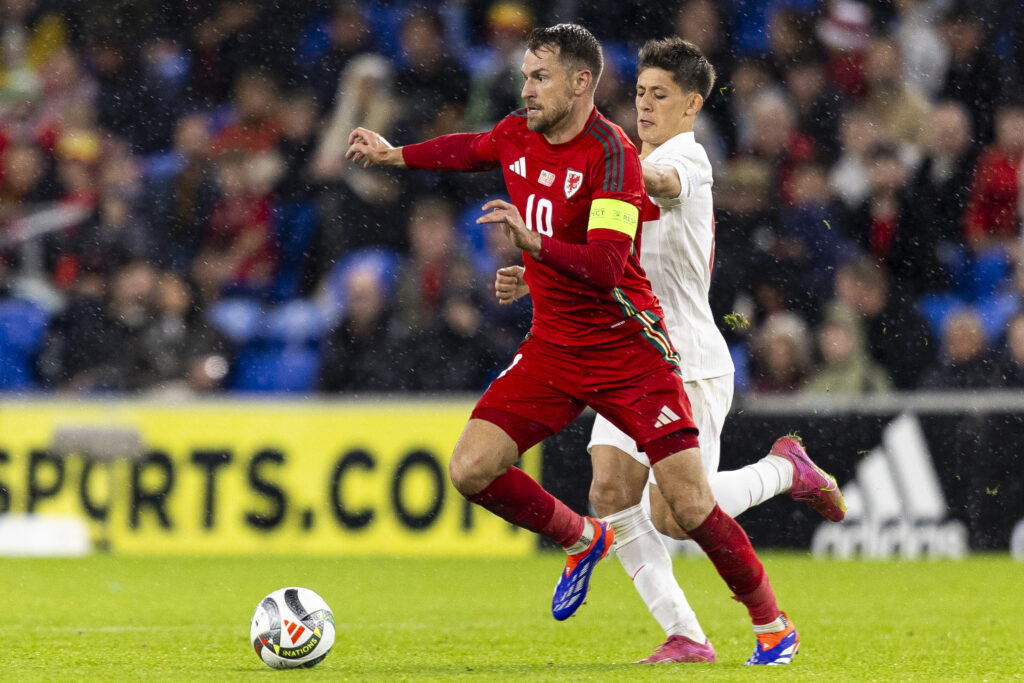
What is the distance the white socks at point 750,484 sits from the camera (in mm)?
6266

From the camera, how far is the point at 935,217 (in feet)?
37.1

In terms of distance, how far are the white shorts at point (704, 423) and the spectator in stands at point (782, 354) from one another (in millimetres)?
4577

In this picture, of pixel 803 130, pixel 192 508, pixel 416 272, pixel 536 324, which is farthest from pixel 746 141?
pixel 536 324

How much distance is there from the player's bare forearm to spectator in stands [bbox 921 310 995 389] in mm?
5454

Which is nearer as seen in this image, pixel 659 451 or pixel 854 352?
pixel 659 451

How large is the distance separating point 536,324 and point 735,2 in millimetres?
8168

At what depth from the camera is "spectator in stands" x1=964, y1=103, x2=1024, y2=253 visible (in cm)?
1153

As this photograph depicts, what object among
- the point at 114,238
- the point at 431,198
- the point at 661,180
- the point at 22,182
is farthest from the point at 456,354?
the point at 661,180

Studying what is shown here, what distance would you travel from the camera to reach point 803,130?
12070mm

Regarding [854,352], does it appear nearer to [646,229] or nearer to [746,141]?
[746,141]

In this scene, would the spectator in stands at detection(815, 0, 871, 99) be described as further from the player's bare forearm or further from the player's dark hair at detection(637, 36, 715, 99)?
the player's bare forearm

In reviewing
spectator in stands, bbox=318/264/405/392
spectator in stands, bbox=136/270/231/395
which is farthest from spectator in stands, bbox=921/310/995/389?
spectator in stands, bbox=136/270/231/395

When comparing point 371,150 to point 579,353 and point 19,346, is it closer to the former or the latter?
point 579,353

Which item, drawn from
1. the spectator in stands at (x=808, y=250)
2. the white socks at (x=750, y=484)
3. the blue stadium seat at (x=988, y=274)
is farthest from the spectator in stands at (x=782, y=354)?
the white socks at (x=750, y=484)
